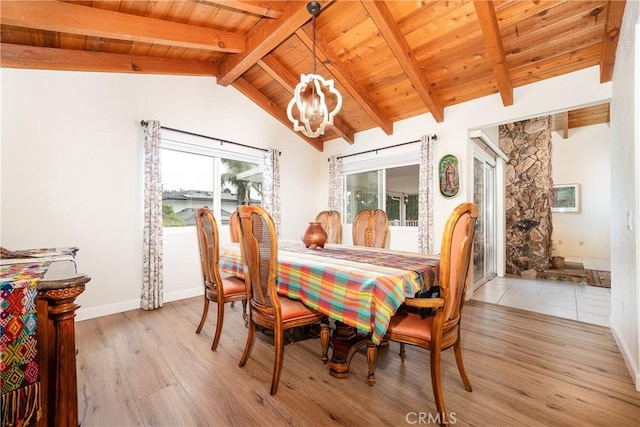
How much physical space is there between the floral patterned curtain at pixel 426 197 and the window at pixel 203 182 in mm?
2562

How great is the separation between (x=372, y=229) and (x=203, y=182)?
8.24ft

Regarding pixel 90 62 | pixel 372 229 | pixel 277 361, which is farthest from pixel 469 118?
pixel 90 62

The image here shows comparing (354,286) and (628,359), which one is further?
(628,359)

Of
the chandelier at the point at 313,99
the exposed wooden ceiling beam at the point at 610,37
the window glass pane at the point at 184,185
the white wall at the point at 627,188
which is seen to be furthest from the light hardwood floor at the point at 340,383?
the exposed wooden ceiling beam at the point at 610,37

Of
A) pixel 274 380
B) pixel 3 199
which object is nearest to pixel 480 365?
pixel 274 380

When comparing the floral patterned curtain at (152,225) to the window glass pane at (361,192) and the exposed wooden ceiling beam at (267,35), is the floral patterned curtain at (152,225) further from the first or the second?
the window glass pane at (361,192)

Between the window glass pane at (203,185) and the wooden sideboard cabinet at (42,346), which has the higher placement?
the window glass pane at (203,185)

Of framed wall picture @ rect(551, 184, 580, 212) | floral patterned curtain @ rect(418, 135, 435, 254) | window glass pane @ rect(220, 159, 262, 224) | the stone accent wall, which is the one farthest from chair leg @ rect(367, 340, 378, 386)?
framed wall picture @ rect(551, 184, 580, 212)

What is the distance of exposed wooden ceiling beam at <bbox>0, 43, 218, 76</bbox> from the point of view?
2451 mm

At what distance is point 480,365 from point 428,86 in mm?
3028

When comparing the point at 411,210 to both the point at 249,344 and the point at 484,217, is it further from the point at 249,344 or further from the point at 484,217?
the point at 249,344

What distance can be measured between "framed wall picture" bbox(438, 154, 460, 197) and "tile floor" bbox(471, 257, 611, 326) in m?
1.48

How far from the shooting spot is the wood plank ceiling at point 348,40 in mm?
2273

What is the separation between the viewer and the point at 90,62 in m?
2.77
